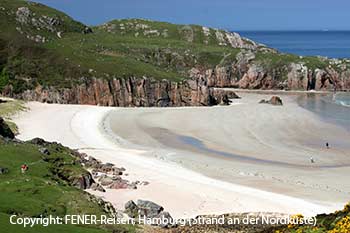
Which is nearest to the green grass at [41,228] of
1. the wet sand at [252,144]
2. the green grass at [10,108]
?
the wet sand at [252,144]

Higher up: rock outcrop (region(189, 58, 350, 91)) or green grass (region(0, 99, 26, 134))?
rock outcrop (region(189, 58, 350, 91))

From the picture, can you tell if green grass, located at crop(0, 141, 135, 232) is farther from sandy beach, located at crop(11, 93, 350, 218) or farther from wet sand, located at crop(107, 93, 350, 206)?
wet sand, located at crop(107, 93, 350, 206)

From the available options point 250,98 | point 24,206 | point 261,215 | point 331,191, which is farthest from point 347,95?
point 24,206

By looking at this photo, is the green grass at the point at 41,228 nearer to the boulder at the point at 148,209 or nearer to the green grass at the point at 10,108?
the boulder at the point at 148,209

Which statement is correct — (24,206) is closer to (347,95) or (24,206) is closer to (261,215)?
(261,215)

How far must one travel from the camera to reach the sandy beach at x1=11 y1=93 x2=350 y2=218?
A: 3547 centimetres

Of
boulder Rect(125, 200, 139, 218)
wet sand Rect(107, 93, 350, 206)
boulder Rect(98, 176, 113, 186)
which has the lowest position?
wet sand Rect(107, 93, 350, 206)

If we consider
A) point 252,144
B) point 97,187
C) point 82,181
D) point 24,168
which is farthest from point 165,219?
point 252,144

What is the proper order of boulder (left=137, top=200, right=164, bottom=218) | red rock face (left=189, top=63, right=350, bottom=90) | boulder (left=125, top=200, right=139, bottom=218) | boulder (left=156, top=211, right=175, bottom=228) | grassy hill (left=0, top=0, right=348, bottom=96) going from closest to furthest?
boulder (left=156, top=211, right=175, bottom=228)
boulder (left=125, top=200, right=139, bottom=218)
boulder (left=137, top=200, right=164, bottom=218)
grassy hill (left=0, top=0, right=348, bottom=96)
red rock face (left=189, top=63, right=350, bottom=90)

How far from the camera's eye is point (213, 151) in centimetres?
5512

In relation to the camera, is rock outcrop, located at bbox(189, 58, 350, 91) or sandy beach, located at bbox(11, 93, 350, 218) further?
rock outcrop, located at bbox(189, 58, 350, 91)

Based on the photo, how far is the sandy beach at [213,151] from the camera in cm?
3547

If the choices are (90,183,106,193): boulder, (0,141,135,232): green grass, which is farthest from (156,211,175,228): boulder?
(90,183,106,193): boulder

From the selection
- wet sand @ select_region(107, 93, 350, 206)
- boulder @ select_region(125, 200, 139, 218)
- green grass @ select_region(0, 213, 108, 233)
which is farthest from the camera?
wet sand @ select_region(107, 93, 350, 206)
